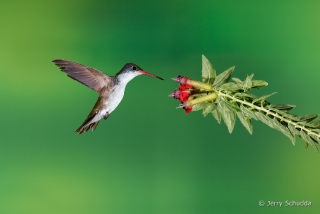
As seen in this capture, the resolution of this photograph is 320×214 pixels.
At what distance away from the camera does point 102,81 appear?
→ 1.21 m

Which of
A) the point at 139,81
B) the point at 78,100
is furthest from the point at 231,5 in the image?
the point at 78,100

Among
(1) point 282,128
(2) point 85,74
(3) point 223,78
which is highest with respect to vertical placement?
(2) point 85,74

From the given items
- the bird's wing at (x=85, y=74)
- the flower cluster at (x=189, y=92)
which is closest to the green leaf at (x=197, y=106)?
the flower cluster at (x=189, y=92)

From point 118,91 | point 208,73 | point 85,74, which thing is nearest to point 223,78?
point 208,73

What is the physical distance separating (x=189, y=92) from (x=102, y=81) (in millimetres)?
452

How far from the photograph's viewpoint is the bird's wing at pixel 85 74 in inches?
45.0

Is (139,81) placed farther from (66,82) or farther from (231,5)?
(231,5)

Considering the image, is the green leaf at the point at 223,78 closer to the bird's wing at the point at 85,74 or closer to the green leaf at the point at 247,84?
the green leaf at the point at 247,84

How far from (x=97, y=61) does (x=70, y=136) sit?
0.35 m

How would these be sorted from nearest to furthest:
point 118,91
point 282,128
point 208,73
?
point 282,128 < point 208,73 < point 118,91

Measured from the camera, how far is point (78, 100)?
169 cm

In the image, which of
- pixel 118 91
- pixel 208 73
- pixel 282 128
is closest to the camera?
pixel 282 128

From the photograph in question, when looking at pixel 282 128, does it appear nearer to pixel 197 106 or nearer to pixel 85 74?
pixel 197 106

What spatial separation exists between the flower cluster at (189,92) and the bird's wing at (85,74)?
42cm
